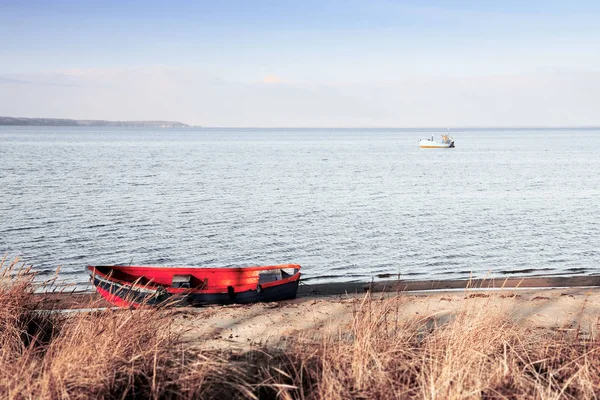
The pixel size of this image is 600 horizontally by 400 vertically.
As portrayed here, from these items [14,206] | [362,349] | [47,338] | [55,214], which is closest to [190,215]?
[55,214]

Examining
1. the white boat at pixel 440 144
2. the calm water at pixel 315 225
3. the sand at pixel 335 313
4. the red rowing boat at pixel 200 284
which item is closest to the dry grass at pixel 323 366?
the sand at pixel 335 313

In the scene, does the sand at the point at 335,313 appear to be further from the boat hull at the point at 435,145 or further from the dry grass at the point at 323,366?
the boat hull at the point at 435,145

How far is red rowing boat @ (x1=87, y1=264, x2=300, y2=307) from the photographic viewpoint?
590 inches

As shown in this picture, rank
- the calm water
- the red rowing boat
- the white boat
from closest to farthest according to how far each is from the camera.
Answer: the red rowing boat → the calm water → the white boat

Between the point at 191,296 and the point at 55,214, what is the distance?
72.9ft

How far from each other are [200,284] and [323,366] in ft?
33.7

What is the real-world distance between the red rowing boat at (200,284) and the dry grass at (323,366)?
7051mm

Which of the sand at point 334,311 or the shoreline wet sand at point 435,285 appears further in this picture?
the shoreline wet sand at point 435,285

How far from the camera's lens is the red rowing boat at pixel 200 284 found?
15.0 metres

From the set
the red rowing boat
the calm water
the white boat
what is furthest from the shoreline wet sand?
the white boat

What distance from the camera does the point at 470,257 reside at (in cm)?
2406

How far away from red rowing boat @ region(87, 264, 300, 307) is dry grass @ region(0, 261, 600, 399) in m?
7.05

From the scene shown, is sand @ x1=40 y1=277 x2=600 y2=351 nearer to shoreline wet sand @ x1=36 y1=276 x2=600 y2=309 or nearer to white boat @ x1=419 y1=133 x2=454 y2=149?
shoreline wet sand @ x1=36 y1=276 x2=600 y2=309

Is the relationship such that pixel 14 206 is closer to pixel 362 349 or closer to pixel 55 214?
pixel 55 214
